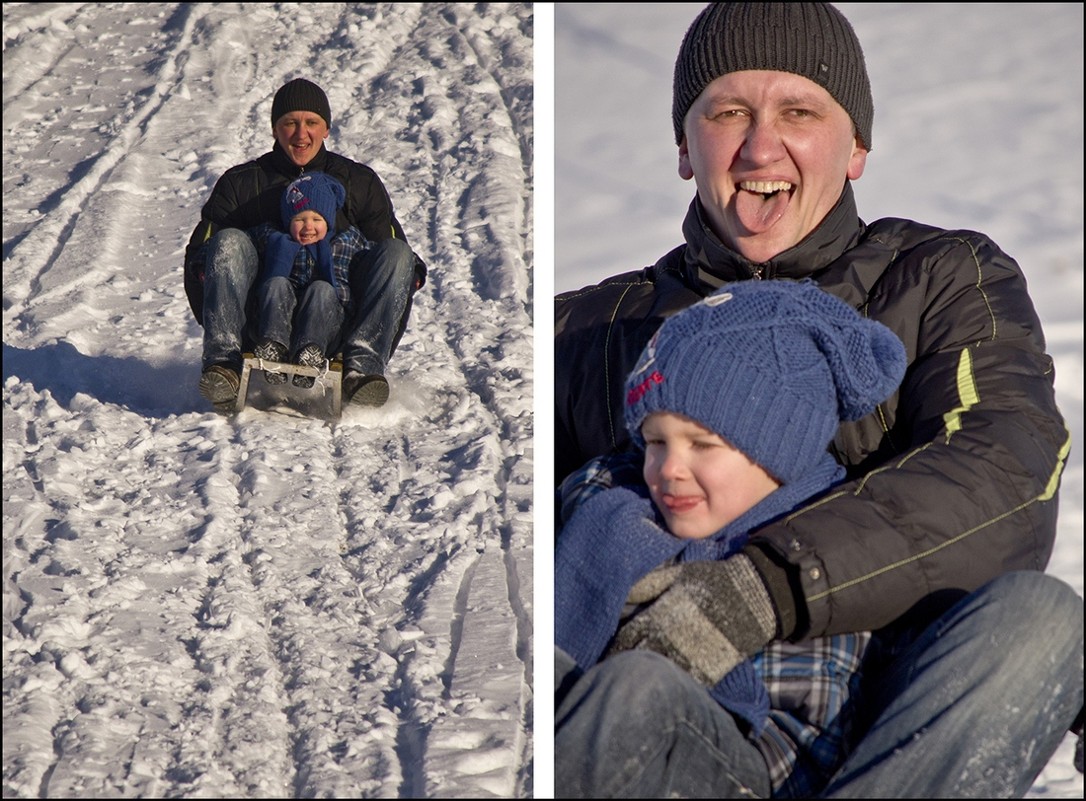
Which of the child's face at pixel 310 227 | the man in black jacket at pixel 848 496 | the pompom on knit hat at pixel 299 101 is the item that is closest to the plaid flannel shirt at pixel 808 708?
the man in black jacket at pixel 848 496

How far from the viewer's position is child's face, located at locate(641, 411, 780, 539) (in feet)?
4.48

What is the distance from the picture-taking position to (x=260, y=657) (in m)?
1.99

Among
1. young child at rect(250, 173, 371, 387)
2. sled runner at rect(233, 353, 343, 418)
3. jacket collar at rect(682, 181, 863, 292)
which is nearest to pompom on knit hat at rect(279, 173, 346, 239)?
young child at rect(250, 173, 371, 387)

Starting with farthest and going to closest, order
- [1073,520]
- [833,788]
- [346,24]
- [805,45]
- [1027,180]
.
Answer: [346,24] → [1073,520] → [1027,180] → [805,45] → [833,788]

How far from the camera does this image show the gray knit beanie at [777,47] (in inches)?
65.0

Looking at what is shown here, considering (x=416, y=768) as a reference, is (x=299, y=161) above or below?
above

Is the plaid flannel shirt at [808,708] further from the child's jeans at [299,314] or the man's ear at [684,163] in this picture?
the child's jeans at [299,314]

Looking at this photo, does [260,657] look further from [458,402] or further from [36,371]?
[36,371]

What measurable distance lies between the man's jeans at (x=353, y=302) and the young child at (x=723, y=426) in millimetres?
1538

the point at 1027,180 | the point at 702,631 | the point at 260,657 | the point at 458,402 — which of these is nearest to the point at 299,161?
the point at 458,402

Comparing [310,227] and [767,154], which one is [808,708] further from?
[310,227]

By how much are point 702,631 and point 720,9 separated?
2.69 feet

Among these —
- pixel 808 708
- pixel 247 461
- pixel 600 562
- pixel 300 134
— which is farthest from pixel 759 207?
pixel 300 134

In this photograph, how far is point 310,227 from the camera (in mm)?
2893
